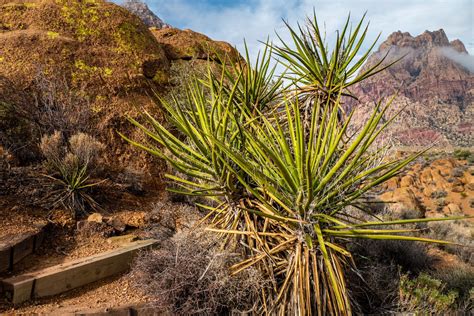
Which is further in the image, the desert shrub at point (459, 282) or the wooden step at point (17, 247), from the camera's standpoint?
the desert shrub at point (459, 282)

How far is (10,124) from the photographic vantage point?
6.53 m

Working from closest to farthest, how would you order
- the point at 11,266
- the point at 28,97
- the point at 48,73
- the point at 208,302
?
the point at 208,302, the point at 11,266, the point at 28,97, the point at 48,73

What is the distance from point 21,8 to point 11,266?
30.8 ft

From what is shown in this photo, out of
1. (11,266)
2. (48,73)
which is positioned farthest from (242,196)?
(48,73)

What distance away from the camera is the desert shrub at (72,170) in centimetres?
534

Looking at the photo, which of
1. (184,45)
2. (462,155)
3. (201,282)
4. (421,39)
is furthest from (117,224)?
(421,39)

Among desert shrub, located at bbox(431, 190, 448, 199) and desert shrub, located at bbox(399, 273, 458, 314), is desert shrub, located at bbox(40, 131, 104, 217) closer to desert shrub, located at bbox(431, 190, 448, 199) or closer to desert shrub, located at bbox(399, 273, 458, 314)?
desert shrub, located at bbox(399, 273, 458, 314)

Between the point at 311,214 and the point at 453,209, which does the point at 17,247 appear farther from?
the point at 453,209

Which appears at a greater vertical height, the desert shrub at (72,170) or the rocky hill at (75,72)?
the rocky hill at (75,72)

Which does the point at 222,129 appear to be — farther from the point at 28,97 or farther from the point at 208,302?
the point at 28,97

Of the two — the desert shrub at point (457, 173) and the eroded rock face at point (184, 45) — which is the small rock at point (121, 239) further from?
the desert shrub at point (457, 173)

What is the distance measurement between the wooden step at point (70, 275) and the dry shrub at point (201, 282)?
2.97 ft

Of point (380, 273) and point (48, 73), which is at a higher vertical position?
point (48, 73)

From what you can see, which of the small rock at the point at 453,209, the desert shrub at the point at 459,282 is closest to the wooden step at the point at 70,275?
the desert shrub at the point at 459,282
